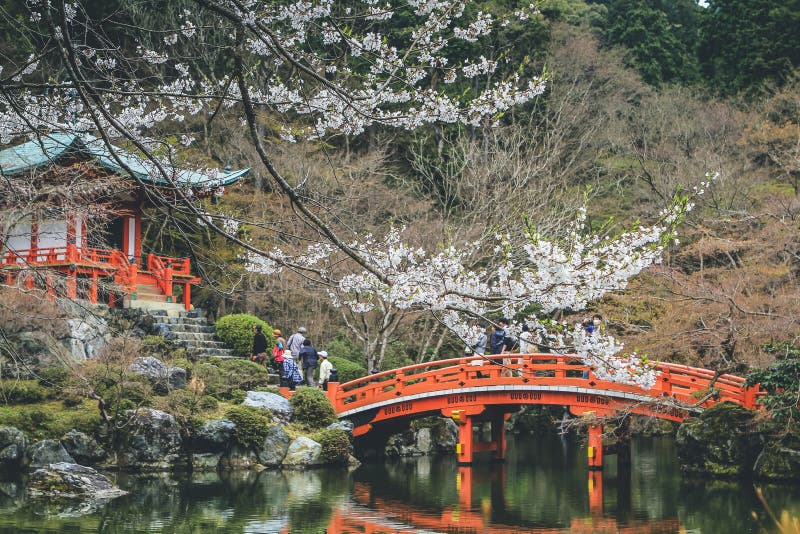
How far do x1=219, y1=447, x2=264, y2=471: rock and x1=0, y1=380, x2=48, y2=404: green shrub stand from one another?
128 inches

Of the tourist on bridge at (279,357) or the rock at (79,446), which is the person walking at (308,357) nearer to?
the tourist on bridge at (279,357)

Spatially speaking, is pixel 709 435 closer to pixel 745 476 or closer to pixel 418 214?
pixel 745 476

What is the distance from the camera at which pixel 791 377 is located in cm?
1418

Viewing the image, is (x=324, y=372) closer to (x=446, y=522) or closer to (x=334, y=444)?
(x=334, y=444)

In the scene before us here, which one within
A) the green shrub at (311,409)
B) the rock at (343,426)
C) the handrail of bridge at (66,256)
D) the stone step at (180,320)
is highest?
the handrail of bridge at (66,256)

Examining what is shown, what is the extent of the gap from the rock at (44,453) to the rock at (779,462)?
35.0 feet

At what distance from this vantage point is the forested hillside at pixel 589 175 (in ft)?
62.0

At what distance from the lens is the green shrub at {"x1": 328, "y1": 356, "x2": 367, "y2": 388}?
2122 cm

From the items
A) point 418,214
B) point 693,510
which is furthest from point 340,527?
point 418,214

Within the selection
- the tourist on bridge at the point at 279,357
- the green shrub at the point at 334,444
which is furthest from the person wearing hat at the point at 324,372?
the green shrub at the point at 334,444

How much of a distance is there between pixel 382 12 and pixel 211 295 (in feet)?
68.4

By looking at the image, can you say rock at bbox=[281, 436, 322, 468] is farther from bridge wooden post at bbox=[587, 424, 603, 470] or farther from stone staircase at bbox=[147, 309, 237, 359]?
bridge wooden post at bbox=[587, 424, 603, 470]

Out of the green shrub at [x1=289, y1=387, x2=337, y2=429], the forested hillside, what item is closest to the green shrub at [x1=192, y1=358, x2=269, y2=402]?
the green shrub at [x1=289, y1=387, x2=337, y2=429]

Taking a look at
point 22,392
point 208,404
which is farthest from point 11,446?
point 208,404
